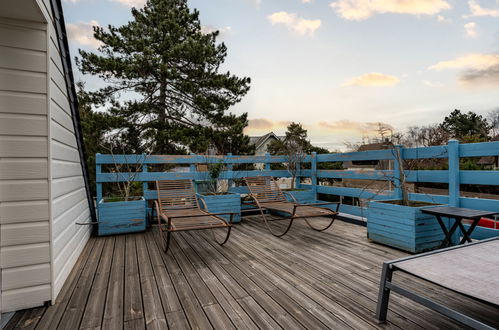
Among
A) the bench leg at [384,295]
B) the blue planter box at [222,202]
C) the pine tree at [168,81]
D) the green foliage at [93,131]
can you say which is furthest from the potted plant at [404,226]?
the green foliage at [93,131]

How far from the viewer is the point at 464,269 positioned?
1728mm

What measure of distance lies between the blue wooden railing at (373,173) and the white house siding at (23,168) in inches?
97.0

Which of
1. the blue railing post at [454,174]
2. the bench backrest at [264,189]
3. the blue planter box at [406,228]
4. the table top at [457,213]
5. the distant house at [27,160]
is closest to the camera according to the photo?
the distant house at [27,160]

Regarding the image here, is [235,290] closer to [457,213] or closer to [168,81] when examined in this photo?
[457,213]

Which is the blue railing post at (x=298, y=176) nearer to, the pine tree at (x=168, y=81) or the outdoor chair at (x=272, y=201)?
the outdoor chair at (x=272, y=201)

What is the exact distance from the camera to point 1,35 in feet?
6.77

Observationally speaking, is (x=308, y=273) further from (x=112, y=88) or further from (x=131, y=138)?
(x=112, y=88)

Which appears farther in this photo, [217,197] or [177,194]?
[217,197]

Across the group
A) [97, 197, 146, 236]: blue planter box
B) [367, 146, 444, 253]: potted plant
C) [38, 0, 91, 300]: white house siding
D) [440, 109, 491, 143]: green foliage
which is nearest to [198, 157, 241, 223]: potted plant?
[97, 197, 146, 236]: blue planter box

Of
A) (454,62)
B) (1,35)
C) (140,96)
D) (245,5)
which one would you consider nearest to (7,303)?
(1,35)

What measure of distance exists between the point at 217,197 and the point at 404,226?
2851 millimetres

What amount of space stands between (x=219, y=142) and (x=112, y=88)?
438cm

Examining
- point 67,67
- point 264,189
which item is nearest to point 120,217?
point 67,67

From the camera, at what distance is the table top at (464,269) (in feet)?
4.81
